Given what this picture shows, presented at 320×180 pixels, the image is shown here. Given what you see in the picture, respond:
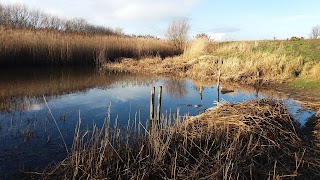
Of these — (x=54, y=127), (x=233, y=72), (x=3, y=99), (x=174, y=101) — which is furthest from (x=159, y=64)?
(x=54, y=127)

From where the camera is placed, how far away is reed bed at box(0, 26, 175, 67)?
53.8ft

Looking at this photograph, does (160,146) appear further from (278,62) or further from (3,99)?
(278,62)

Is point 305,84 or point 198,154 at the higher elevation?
point 305,84

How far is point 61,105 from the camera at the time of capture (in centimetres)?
909

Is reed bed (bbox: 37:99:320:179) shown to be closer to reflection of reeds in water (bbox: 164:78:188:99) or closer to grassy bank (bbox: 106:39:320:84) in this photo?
reflection of reeds in water (bbox: 164:78:188:99)

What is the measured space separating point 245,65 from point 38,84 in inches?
414

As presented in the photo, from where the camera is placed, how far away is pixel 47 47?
18406 millimetres

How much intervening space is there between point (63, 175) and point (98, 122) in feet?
11.0

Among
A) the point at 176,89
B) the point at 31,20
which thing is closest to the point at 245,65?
the point at 176,89

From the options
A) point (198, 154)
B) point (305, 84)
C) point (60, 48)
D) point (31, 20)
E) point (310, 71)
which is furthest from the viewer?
point (31, 20)

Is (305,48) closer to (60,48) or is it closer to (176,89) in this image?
(176,89)

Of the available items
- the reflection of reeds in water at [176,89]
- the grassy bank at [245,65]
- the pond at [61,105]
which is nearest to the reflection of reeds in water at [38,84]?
the pond at [61,105]

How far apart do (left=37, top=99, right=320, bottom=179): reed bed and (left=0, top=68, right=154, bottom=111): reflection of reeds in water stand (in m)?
4.87

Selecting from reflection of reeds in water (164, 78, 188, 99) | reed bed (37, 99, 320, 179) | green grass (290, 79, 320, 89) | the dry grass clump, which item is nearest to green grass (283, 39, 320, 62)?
the dry grass clump
